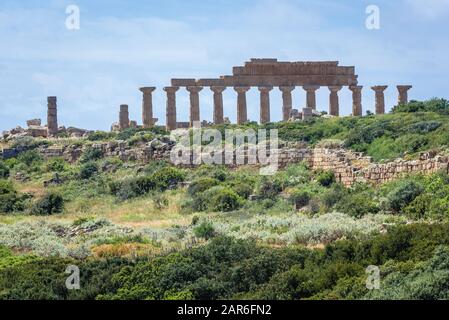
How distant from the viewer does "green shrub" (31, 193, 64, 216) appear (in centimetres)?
5169

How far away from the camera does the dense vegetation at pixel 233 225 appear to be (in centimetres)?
3238

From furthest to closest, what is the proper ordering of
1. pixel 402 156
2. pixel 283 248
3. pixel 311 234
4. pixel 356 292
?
pixel 402 156 < pixel 311 234 < pixel 283 248 < pixel 356 292

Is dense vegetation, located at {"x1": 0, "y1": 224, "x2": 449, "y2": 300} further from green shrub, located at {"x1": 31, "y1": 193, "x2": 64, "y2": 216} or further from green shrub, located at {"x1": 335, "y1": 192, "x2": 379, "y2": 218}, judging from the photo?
green shrub, located at {"x1": 31, "y1": 193, "x2": 64, "y2": 216}

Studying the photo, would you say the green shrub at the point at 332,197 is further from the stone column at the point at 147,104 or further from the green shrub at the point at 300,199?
the stone column at the point at 147,104

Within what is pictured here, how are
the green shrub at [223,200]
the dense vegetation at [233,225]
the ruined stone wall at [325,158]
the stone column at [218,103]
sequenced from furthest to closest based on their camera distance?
the stone column at [218,103] → the green shrub at [223,200] → the ruined stone wall at [325,158] → the dense vegetation at [233,225]

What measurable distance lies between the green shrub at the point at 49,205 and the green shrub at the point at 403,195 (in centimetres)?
1494

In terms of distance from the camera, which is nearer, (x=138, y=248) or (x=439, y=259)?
(x=439, y=259)

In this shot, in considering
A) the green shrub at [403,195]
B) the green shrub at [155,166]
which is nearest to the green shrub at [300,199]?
the green shrub at [403,195]

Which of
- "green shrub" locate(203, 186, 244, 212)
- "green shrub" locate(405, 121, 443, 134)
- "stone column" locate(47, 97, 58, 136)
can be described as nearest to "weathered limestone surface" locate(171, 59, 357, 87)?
"stone column" locate(47, 97, 58, 136)

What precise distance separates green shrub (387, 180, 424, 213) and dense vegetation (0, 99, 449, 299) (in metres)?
0.04

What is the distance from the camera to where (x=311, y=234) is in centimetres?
3900
